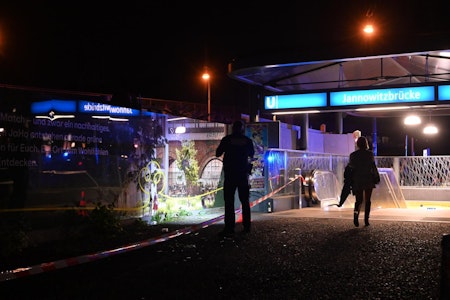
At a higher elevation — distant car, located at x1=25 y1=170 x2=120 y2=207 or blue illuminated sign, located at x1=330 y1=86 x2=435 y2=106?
blue illuminated sign, located at x1=330 y1=86 x2=435 y2=106

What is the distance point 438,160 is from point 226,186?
1328 cm

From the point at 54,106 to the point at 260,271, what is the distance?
167 inches

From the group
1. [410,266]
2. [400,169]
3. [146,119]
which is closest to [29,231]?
[146,119]

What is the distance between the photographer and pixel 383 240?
799 cm

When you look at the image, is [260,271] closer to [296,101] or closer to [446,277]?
[446,277]

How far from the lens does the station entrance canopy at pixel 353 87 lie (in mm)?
12344

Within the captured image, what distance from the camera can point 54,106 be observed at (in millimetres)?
7867

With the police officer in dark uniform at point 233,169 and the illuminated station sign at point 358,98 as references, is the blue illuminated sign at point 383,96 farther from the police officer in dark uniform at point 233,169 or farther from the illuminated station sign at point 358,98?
the police officer in dark uniform at point 233,169

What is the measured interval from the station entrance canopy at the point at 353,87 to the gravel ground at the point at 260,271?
4834 mm

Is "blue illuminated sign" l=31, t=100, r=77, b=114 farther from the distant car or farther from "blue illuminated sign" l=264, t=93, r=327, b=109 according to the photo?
"blue illuminated sign" l=264, t=93, r=327, b=109

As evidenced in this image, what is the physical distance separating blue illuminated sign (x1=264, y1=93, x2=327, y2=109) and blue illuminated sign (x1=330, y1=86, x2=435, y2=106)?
30 cm

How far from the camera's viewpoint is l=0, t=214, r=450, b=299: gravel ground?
495 centimetres

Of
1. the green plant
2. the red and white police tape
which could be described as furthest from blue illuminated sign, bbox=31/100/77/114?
the red and white police tape

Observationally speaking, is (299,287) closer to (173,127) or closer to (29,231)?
(29,231)
